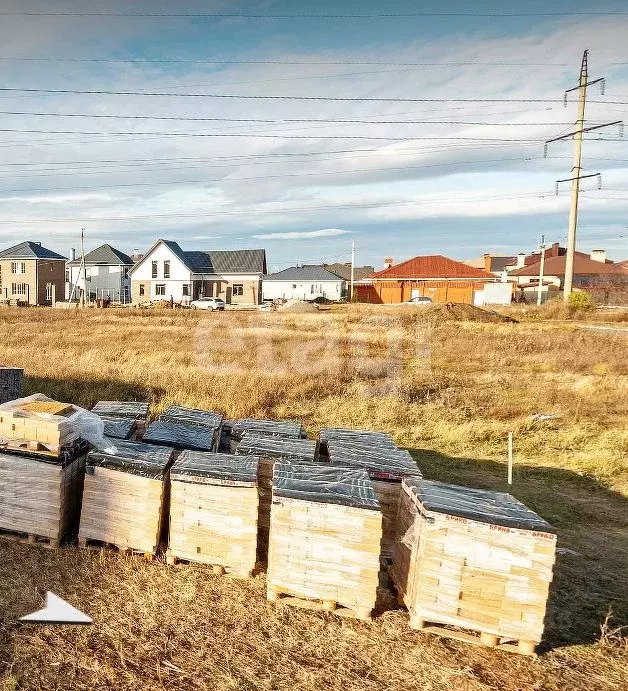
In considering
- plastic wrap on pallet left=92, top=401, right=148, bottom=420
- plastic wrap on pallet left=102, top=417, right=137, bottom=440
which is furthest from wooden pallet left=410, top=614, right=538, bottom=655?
plastic wrap on pallet left=92, top=401, right=148, bottom=420

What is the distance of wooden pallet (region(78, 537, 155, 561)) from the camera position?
4684mm

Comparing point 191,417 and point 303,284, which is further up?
point 303,284

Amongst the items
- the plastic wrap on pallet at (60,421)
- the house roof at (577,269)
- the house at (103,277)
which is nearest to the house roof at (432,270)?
the house roof at (577,269)

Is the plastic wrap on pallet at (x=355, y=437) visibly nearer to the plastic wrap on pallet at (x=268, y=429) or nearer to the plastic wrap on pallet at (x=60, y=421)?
the plastic wrap on pallet at (x=268, y=429)

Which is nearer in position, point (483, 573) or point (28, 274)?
point (483, 573)

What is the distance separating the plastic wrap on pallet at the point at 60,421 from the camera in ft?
15.7

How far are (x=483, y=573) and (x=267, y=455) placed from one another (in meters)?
2.41

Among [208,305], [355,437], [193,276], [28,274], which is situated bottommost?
[355,437]

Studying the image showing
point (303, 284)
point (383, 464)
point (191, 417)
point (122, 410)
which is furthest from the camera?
point (303, 284)

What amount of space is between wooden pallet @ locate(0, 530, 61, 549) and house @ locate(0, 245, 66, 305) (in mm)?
50423

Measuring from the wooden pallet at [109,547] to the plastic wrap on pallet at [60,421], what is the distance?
915 mm

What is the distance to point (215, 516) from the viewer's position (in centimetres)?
445

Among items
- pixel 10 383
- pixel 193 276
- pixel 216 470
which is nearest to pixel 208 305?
pixel 193 276

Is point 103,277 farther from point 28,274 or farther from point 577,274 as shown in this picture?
point 577,274
